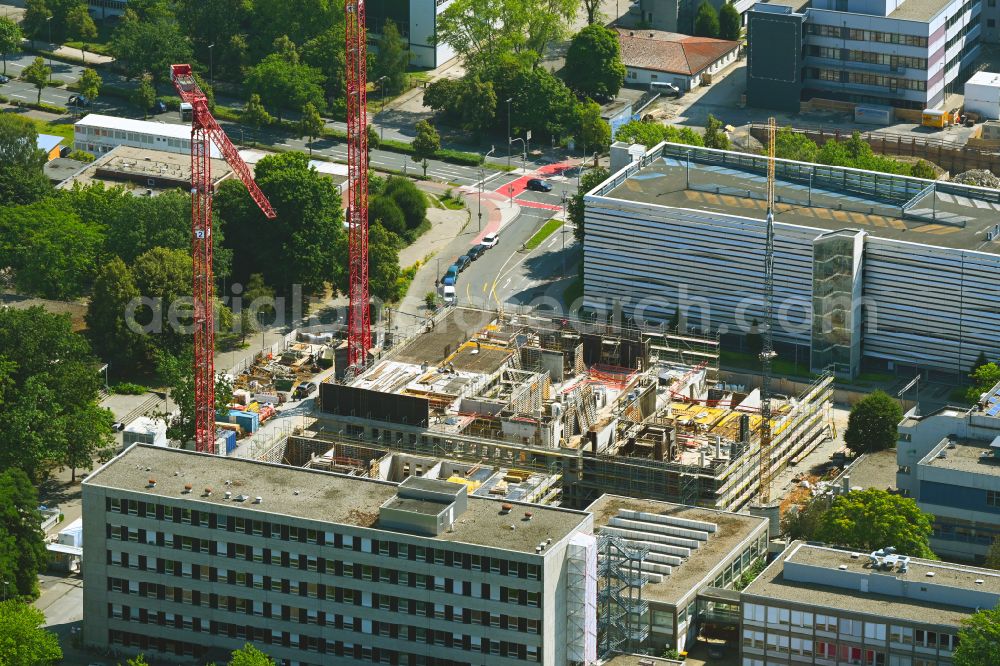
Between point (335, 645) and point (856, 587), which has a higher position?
point (856, 587)

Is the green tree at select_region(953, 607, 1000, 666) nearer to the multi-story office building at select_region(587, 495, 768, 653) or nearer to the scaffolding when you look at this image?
the multi-story office building at select_region(587, 495, 768, 653)

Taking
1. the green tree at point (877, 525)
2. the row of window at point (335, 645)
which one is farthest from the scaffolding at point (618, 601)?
the green tree at point (877, 525)

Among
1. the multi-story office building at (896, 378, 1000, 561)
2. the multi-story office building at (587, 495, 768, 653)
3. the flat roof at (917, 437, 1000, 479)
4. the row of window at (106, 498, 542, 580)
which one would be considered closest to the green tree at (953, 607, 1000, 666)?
the multi-story office building at (587, 495, 768, 653)

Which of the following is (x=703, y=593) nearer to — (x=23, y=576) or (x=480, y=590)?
(x=480, y=590)

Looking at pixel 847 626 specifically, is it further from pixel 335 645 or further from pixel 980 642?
pixel 335 645

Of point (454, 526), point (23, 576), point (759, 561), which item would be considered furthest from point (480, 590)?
point (23, 576)

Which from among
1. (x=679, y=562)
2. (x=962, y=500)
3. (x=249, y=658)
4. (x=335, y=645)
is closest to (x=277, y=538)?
(x=335, y=645)
